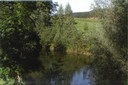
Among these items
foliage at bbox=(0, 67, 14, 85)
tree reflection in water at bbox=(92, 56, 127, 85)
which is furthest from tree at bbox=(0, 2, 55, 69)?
tree reflection in water at bbox=(92, 56, 127, 85)

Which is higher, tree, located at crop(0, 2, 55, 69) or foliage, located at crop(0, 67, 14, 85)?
tree, located at crop(0, 2, 55, 69)

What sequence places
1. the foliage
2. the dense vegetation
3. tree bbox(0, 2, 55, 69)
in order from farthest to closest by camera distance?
1. the dense vegetation
2. tree bbox(0, 2, 55, 69)
3. the foliage

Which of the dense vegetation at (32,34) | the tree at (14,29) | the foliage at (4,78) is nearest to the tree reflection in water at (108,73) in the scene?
the dense vegetation at (32,34)

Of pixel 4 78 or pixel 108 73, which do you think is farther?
pixel 108 73

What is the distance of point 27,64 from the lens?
33.6ft

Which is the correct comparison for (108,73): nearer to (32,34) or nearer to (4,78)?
→ (32,34)

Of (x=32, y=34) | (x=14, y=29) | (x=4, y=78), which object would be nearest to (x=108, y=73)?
(x=32, y=34)

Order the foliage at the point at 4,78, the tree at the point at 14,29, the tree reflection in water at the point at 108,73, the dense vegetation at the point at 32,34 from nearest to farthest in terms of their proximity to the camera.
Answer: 1. the foliage at the point at 4,78
2. the tree at the point at 14,29
3. the dense vegetation at the point at 32,34
4. the tree reflection in water at the point at 108,73

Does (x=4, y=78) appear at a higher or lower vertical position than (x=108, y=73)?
higher

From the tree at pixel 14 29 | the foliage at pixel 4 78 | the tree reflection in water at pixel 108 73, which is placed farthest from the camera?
the tree reflection in water at pixel 108 73

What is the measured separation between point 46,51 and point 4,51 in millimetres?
19499

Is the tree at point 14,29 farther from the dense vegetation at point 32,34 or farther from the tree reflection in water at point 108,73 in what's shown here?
the tree reflection in water at point 108,73

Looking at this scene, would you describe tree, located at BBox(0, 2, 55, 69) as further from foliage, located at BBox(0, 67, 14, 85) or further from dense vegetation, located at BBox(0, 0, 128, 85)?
foliage, located at BBox(0, 67, 14, 85)

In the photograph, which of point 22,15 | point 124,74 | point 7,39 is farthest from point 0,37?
point 124,74
